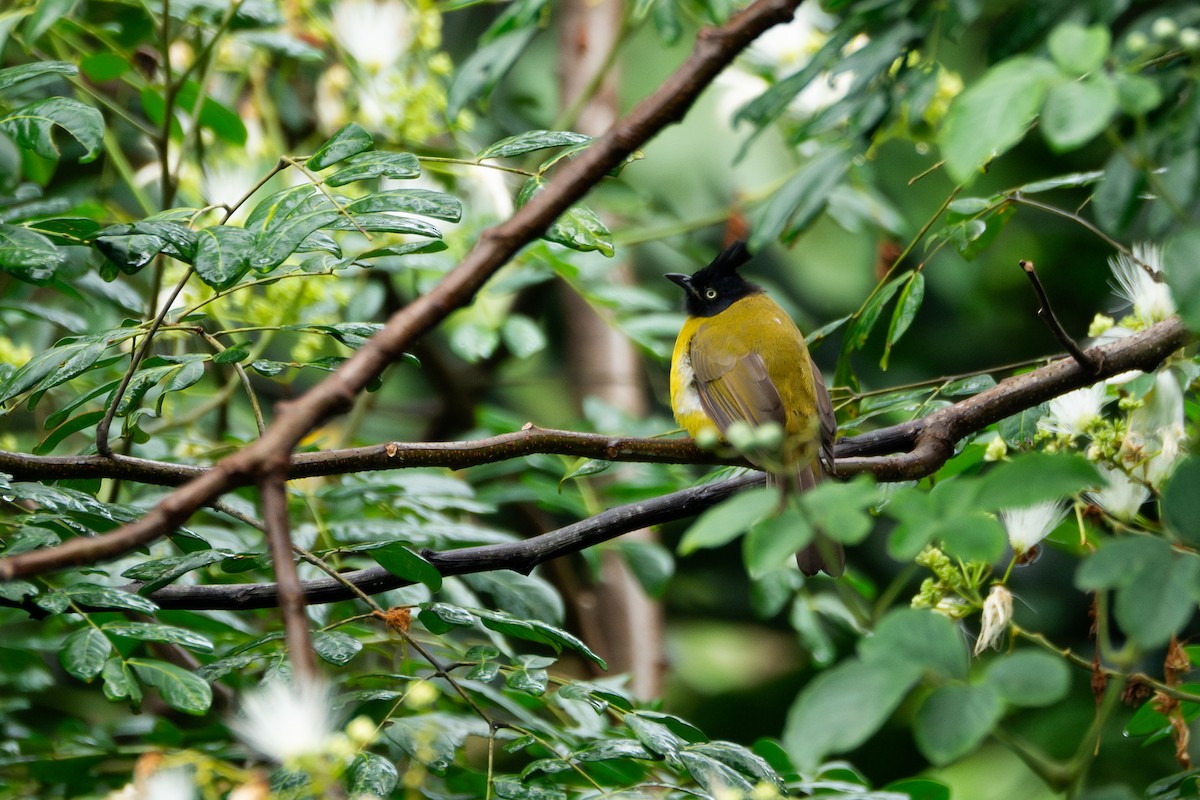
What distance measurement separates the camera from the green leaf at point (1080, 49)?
3.12 feet

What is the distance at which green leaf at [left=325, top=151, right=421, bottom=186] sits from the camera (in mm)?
1559

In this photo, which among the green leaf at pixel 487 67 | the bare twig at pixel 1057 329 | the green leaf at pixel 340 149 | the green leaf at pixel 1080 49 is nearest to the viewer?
the green leaf at pixel 1080 49

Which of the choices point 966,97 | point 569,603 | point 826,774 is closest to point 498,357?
point 569,603

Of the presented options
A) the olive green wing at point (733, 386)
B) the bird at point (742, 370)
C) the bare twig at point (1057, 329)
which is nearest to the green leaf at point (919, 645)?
the bare twig at point (1057, 329)

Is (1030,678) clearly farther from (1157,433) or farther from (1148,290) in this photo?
(1148,290)

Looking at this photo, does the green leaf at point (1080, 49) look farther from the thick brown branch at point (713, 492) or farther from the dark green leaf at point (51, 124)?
the dark green leaf at point (51, 124)

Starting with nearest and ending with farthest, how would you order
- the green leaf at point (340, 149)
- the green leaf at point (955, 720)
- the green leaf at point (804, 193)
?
the green leaf at point (955, 720) → the green leaf at point (340, 149) → the green leaf at point (804, 193)

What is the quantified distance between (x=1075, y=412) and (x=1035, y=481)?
2.67 feet

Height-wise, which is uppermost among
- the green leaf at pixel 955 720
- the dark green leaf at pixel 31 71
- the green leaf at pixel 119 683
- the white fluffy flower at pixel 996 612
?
the dark green leaf at pixel 31 71

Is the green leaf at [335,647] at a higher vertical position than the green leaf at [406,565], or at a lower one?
lower

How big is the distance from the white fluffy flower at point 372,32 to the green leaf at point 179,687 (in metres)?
2.39

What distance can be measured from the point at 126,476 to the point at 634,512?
2.29 ft

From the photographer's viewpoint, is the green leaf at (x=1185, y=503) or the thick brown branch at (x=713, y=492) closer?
the green leaf at (x=1185, y=503)

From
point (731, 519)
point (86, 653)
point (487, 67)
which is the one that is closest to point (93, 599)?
point (86, 653)
